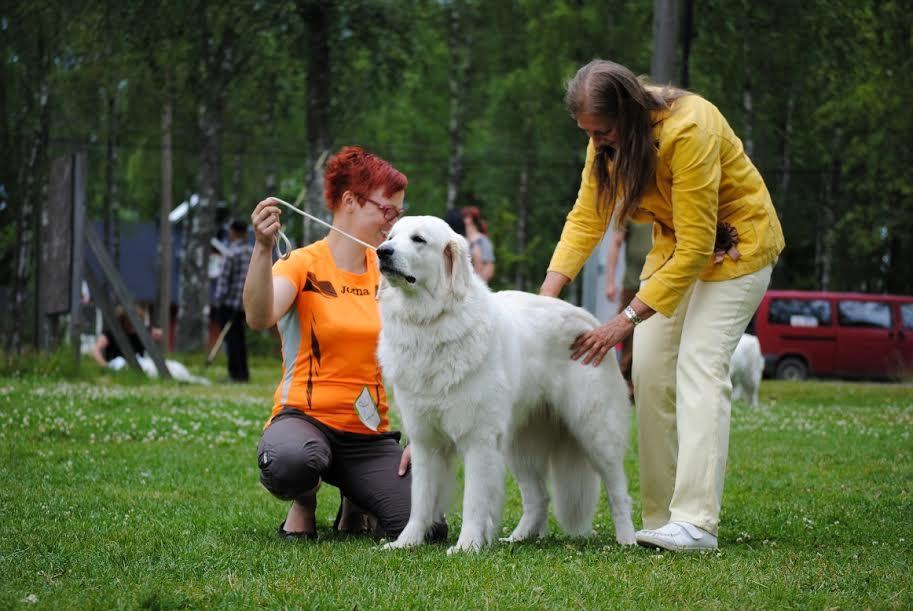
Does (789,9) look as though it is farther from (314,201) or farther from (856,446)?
(856,446)

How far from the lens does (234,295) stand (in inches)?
559

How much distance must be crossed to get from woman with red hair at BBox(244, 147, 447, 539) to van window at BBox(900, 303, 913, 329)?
70.9 feet

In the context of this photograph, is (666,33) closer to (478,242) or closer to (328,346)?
(478,242)

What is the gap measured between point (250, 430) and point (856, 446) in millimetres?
4745

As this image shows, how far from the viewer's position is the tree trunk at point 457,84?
2852cm

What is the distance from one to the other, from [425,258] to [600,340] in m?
0.87

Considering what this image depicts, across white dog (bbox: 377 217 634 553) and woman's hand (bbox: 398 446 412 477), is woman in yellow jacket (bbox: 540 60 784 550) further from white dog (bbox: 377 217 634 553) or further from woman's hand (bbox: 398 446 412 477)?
woman's hand (bbox: 398 446 412 477)

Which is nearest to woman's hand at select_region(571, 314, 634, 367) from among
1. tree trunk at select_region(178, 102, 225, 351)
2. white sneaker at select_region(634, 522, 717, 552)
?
white sneaker at select_region(634, 522, 717, 552)

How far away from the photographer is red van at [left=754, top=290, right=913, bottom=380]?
2427cm

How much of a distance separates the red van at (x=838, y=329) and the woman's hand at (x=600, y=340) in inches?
792

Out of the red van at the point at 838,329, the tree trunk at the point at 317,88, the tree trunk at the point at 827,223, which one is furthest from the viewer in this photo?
the tree trunk at the point at 827,223

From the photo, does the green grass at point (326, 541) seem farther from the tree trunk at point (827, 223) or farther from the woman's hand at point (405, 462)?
the tree trunk at point (827, 223)

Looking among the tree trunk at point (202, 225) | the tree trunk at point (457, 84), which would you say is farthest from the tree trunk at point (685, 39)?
the tree trunk at point (457, 84)

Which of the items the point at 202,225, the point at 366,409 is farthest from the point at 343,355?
the point at 202,225
